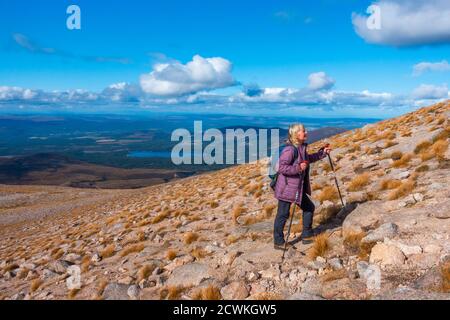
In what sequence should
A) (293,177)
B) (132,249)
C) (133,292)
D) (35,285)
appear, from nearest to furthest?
(133,292)
(293,177)
(35,285)
(132,249)

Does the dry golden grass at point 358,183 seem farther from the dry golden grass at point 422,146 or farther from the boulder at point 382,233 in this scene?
the boulder at point 382,233

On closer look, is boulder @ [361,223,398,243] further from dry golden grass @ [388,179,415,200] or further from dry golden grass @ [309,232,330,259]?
dry golden grass @ [388,179,415,200]

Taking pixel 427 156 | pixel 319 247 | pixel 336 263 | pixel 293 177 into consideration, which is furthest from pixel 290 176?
pixel 427 156

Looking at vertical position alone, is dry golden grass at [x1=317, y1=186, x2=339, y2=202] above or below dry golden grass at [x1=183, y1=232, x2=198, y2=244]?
above

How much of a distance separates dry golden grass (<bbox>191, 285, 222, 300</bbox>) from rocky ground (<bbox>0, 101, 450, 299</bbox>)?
30 mm

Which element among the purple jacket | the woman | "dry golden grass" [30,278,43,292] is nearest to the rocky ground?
"dry golden grass" [30,278,43,292]

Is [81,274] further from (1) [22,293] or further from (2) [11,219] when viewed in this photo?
(2) [11,219]

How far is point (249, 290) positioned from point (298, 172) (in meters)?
3.07

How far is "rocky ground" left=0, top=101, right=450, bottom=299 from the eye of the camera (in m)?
7.00

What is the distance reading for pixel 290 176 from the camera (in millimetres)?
9016

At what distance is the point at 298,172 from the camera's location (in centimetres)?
872

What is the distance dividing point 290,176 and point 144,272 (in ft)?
16.3

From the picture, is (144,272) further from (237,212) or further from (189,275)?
(237,212)
